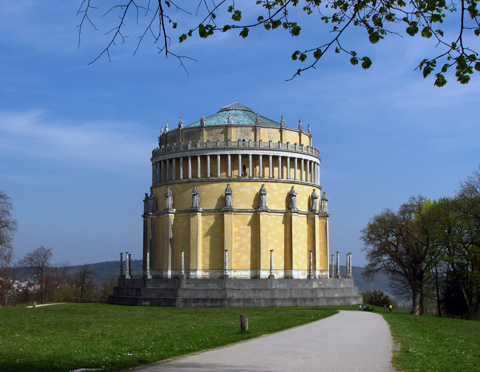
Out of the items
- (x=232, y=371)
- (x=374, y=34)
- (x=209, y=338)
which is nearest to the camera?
(x=374, y=34)

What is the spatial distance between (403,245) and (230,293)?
17.7 m

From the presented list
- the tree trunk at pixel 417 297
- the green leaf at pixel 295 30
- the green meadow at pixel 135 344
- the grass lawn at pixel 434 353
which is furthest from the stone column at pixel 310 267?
the green leaf at pixel 295 30

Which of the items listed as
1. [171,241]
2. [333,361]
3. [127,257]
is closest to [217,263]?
[171,241]

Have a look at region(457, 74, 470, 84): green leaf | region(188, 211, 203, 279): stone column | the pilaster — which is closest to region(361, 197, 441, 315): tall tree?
the pilaster

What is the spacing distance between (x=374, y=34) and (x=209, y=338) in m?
14.0

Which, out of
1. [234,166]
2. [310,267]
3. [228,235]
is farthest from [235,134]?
[310,267]

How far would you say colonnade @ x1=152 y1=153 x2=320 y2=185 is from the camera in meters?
59.4

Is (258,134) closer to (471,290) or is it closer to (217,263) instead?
(217,263)

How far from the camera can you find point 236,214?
58.5 m

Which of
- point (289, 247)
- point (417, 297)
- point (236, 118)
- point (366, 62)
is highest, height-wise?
point (236, 118)

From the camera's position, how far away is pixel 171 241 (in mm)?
59406

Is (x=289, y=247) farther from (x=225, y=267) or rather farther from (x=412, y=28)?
(x=412, y=28)

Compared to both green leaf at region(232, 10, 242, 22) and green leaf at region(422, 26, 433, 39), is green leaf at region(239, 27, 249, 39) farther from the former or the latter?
green leaf at region(422, 26, 433, 39)

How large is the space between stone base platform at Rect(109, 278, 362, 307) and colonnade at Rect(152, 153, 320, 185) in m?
10.8
